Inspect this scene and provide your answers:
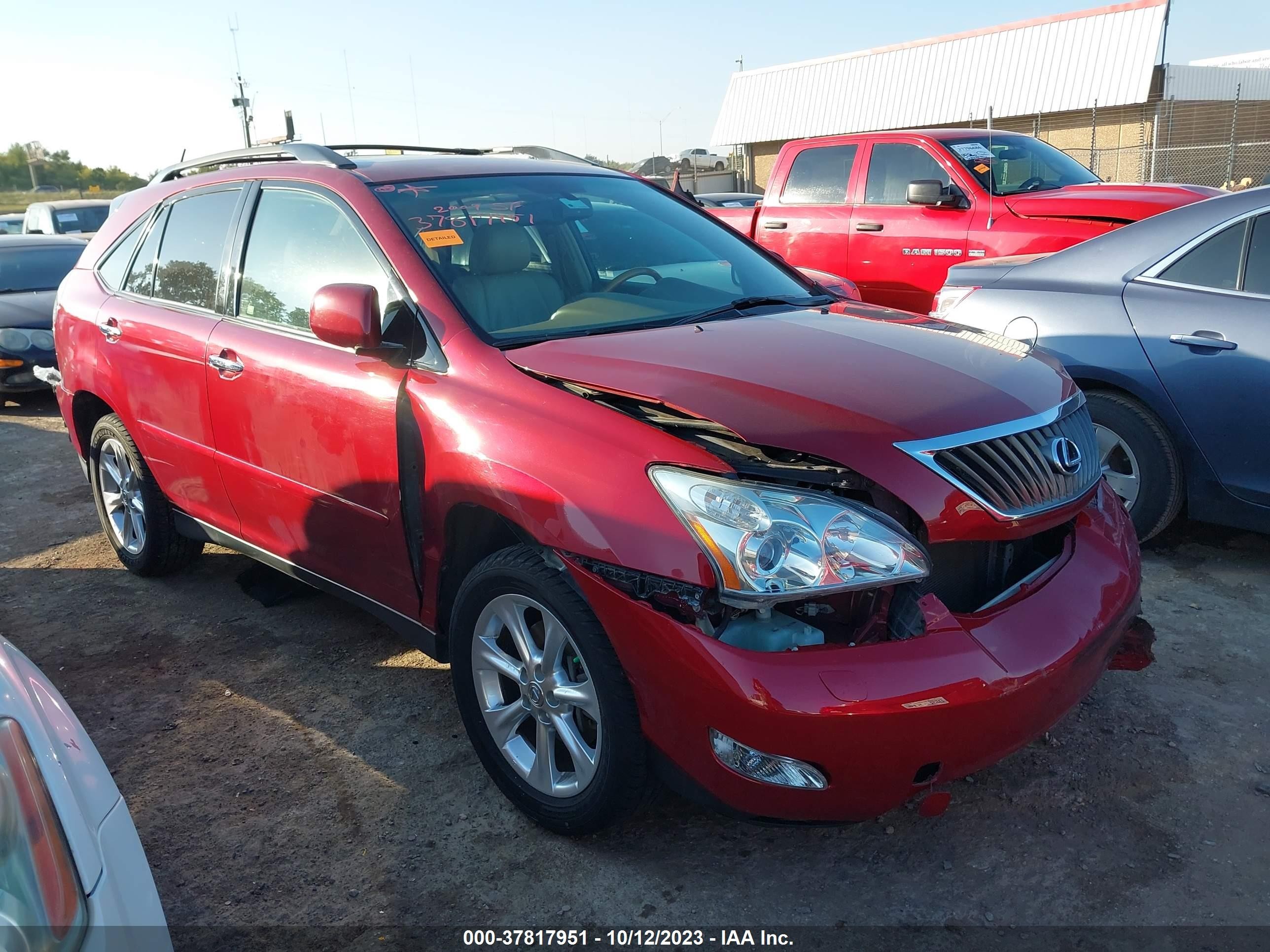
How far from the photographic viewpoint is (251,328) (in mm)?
3654

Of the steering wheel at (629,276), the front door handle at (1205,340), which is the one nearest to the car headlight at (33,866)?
the steering wheel at (629,276)

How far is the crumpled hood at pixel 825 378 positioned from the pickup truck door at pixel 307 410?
2.09ft

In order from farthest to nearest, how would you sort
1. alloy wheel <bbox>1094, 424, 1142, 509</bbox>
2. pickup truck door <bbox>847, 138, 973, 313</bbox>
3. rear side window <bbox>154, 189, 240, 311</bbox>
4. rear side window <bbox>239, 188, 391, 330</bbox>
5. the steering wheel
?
pickup truck door <bbox>847, 138, 973, 313</bbox> < alloy wheel <bbox>1094, 424, 1142, 509</bbox> < rear side window <bbox>154, 189, 240, 311</bbox> < the steering wheel < rear side window <bbox>239, 188, 391, 330</bbox>

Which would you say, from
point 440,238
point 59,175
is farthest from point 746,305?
point 59,175

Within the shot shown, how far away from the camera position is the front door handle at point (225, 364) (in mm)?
3641

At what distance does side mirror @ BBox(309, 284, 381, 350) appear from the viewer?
2914 millimetres

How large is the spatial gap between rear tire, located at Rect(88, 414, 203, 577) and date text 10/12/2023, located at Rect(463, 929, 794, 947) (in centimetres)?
291

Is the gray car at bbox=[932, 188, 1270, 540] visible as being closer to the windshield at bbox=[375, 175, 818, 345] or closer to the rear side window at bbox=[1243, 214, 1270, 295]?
the rear side window at bbox=[1243, 214, 1270, 295]

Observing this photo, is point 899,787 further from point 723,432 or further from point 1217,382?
point 1217,382

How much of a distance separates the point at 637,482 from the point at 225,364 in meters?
2.06

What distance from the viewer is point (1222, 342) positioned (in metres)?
4.09

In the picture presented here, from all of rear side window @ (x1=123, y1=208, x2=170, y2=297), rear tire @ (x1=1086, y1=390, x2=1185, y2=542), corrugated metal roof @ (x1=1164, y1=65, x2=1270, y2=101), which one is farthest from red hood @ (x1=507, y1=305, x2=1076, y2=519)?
corrugated metal roof @ (x1=1164, y1=65, x2=1270, y2=101)

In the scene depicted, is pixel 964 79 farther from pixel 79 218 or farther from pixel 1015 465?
pixel 1015 465

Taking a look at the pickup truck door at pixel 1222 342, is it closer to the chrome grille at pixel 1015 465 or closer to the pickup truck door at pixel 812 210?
the chrome grille at pixel 1015 465
